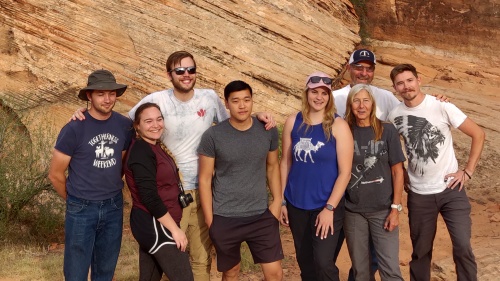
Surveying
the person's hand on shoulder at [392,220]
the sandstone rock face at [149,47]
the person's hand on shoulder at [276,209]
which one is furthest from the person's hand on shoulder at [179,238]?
the sandstone rock face at [149,47]

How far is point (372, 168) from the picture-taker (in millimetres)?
4277

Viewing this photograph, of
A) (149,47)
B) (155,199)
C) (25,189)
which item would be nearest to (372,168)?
(155,199)

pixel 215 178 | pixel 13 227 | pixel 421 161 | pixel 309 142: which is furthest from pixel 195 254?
pixel 13 227

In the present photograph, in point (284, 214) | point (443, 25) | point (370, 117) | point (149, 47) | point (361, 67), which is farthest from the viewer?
point (443, 25)

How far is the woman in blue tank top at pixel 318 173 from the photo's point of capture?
4113 millimetres

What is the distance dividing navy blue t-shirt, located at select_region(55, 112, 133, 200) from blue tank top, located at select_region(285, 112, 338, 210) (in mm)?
1287

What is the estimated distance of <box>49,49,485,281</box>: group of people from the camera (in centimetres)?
405

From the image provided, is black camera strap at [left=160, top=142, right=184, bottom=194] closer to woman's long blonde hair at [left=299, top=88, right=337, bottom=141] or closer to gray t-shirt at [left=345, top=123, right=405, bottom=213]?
woman's long blonde hair at [left=299, top=88, right=337, bottom=141]

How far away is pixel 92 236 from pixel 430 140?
8.73 feet

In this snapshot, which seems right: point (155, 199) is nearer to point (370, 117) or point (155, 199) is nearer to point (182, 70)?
point (182, 70)

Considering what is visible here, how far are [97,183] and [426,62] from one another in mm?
9654

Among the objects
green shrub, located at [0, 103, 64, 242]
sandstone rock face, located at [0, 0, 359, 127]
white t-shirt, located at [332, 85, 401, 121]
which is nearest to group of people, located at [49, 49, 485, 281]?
white t-shirt, located at [332, 85, 401, 121]

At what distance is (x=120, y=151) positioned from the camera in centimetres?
416

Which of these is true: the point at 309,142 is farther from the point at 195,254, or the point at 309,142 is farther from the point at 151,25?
the point at 151,25
